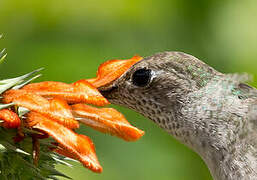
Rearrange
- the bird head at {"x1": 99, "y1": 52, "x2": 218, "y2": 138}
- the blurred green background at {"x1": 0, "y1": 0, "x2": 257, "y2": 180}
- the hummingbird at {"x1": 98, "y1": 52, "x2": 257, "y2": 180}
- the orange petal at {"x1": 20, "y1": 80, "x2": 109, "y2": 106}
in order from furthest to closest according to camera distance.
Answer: the blurred green background at {"x1": 0, "y1": 0, "x2": 257, "y2": 180}
the bird head at {"x1": 99, "y1": 52, "x2": 218, "y2": 138}
the hummingbird at {"x1": 98, "y1": 52, "x2": 257, "y2": 180}
the orange petal at {"x1": 20, "y1": 80, "x2": 109, "y2": 106}

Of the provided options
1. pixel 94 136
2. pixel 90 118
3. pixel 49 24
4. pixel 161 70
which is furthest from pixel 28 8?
pixel 90 118

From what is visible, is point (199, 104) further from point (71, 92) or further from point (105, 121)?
point (71, 92)

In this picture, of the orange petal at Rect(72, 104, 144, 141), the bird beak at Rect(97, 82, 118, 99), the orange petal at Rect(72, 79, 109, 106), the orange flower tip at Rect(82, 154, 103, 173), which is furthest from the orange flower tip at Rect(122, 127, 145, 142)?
the bird beak at Rect(97, 82, 118, 99)

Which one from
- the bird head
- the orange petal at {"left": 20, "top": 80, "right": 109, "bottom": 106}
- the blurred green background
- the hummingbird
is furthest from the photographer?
the blurred green background

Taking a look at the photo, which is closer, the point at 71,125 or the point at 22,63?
the point at 71,125

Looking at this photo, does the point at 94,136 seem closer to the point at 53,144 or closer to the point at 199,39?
the point at 199,39

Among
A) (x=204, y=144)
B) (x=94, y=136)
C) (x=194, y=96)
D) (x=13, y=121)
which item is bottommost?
(x=94, y=136)

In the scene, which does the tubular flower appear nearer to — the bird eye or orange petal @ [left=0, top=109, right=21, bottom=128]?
orange petal @ [left=0, top=109, right=21, bottom=128]

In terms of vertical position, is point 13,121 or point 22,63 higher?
point 13,121
